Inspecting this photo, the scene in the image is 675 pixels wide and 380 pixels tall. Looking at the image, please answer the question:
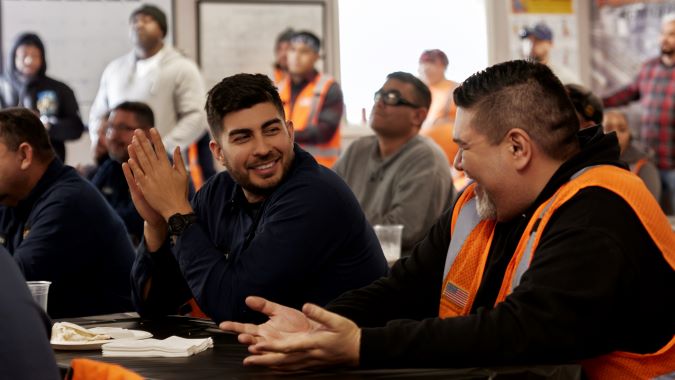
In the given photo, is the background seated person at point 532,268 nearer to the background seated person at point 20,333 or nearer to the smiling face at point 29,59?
the background seated person at point 20,333

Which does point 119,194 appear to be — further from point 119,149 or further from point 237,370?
point 237,370

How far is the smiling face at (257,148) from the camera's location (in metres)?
2.53

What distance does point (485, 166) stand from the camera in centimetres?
194

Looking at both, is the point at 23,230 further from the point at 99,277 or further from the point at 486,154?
the point at 486,154

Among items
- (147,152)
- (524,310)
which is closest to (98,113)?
(147,152)

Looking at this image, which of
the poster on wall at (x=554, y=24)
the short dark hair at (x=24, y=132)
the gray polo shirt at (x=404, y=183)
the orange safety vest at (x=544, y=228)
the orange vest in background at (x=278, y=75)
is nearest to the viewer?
the orange safety vest at (x=544, y=228)

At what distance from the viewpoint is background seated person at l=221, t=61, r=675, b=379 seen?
5.44ft

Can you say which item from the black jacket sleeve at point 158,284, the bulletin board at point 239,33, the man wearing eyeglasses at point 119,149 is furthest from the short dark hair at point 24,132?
the bulletin board at point 239,33

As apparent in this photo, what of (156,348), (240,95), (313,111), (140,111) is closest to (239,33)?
(313,111)

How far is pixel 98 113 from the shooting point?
257 inches

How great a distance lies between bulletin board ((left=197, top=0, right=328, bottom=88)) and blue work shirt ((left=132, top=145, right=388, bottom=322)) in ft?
16.8

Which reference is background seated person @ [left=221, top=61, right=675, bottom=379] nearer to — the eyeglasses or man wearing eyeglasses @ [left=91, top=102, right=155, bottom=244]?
the eyeglasses

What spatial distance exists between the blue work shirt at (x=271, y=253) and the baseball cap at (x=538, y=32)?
538 centimetres

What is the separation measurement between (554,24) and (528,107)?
6.93 metres
